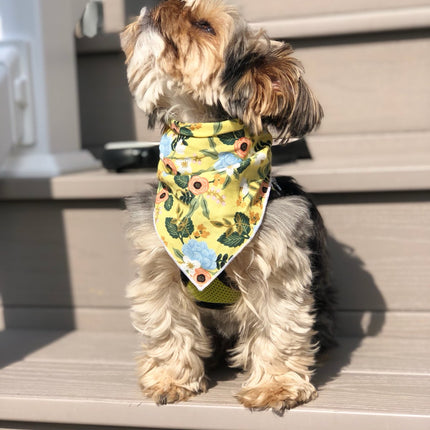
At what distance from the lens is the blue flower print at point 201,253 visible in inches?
59.6

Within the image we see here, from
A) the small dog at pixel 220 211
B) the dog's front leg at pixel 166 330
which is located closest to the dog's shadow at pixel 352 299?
the small dog at pixel 220 211

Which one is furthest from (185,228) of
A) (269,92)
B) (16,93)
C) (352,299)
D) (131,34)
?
(16,93)

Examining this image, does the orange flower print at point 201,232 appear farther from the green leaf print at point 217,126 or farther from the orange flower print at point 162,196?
the green leaf print at point 217,126

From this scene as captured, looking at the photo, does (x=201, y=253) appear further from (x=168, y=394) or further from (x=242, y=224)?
(x=168, y=394)

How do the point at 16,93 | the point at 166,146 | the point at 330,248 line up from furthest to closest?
the point at 16,93
the point at 330,248
the point at 166,146

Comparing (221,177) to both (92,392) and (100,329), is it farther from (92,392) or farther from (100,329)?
(100,329)

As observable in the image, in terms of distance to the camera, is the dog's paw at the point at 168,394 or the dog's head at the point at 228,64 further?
the dog's paw at the point at 168,394

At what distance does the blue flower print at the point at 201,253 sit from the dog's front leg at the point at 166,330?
73mm

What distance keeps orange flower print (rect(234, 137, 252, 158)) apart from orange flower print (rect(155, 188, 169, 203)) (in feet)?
0.65

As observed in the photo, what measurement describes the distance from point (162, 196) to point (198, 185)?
4.4 inches

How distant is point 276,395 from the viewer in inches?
59.8

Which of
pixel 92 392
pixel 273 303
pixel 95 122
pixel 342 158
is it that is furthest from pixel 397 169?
pixel 95 122

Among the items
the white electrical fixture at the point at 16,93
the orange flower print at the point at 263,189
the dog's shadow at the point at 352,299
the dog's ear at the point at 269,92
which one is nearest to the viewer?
the dog's ear at the point at 269,92

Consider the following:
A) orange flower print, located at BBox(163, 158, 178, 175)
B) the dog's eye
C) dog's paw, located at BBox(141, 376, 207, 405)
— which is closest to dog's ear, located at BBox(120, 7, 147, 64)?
the dog's eye
